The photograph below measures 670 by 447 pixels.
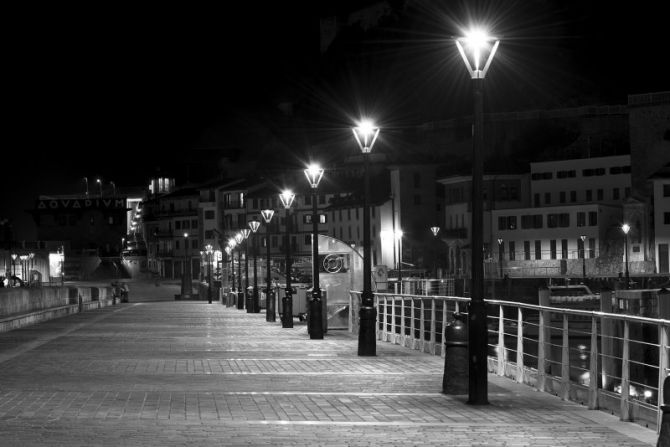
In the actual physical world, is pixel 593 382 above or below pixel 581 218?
below

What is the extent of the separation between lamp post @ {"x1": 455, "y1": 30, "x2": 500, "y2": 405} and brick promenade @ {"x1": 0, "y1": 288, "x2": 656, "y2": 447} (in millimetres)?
367

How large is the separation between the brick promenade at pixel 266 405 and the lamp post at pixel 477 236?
0.37 meters

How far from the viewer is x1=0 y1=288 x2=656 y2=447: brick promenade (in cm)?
1121

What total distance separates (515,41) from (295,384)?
136m

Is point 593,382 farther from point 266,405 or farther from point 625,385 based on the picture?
point 266,405

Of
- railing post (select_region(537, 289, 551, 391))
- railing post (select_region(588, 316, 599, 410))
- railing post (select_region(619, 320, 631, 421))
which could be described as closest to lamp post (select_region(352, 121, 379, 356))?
railing post (select_region(537, 289, 551, 391))

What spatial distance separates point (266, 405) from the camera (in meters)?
Answer: 14.0

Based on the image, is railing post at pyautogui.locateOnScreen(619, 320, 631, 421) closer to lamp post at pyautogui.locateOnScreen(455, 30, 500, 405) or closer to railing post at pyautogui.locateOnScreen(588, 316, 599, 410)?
railing post at pyautogui.locateOnScreen(588, 316, 599, 410)

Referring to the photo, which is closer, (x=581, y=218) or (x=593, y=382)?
(x=593, y=382)

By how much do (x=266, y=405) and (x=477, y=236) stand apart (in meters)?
3.27

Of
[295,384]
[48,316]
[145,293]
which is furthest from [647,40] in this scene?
[295,384]

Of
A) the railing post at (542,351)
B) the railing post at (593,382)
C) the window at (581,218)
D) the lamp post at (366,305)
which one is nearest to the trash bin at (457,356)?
the railing post at (542,351)

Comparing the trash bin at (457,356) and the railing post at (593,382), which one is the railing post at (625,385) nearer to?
the railing post at (593,382)

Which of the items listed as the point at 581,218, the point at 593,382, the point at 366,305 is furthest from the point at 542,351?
the point at 581,218
